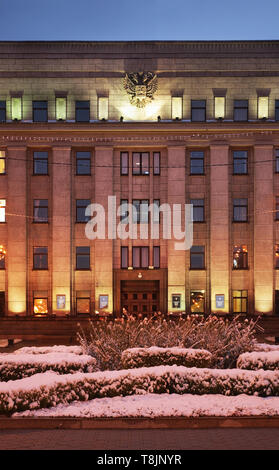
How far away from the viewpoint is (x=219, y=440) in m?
8.67

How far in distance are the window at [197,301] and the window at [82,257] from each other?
26.4 feet

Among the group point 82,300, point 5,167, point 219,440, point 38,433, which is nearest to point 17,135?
point 5,167

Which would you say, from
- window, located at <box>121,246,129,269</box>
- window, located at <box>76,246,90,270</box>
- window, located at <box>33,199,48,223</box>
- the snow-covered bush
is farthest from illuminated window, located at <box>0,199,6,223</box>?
the snow-covered bush

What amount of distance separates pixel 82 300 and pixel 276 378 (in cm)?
1797

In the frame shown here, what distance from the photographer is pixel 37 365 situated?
39.9ft

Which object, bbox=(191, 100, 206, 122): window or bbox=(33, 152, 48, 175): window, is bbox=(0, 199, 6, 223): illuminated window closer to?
bbox=(33, 152, 48, 175): window

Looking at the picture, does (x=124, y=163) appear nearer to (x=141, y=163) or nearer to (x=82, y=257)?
(x=141, y=163)

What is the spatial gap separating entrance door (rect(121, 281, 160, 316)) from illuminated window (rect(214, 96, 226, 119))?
43.2 ft

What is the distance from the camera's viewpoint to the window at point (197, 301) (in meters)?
26.7

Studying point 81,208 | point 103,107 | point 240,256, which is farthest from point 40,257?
point 240,256

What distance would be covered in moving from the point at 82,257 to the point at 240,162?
1370 cm

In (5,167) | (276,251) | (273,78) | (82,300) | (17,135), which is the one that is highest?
(273,78)

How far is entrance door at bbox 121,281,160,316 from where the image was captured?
2672 cm

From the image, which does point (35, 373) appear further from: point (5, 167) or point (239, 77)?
point (239, 77)
